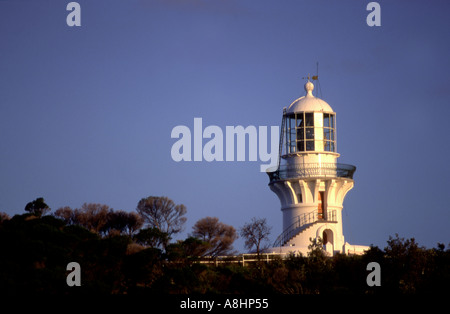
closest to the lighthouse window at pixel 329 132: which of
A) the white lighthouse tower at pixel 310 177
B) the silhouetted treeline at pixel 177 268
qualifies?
the white lighthouse tower at pixel 310 177

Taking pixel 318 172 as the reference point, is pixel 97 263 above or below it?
below

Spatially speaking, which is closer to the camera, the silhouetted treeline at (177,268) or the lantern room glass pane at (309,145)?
the silhouetted treeline at (177,268)

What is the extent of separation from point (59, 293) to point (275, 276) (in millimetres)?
14180

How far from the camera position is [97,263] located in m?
48.1

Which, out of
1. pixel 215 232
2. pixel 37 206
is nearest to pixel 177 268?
pixel 37 206

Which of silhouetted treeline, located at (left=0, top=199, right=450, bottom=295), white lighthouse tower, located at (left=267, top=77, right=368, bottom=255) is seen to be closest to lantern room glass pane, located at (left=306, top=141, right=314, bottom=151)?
white lighthouse tower, located at (left=267, top=77, right=368, bottom=255)

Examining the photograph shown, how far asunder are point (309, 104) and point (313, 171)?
483 centimetres

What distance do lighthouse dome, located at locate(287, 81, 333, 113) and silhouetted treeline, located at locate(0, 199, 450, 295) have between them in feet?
43.0

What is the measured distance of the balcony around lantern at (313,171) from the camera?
63250 mm

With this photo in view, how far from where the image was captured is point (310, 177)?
6291 centimetres

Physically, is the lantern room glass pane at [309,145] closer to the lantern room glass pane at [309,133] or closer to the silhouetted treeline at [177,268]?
the lantern room glass pane at [309,133]

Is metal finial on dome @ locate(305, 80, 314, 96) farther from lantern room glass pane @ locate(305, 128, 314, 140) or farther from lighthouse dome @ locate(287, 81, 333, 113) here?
lantern room glass pane @ locate(305, 128, 314, 140)
